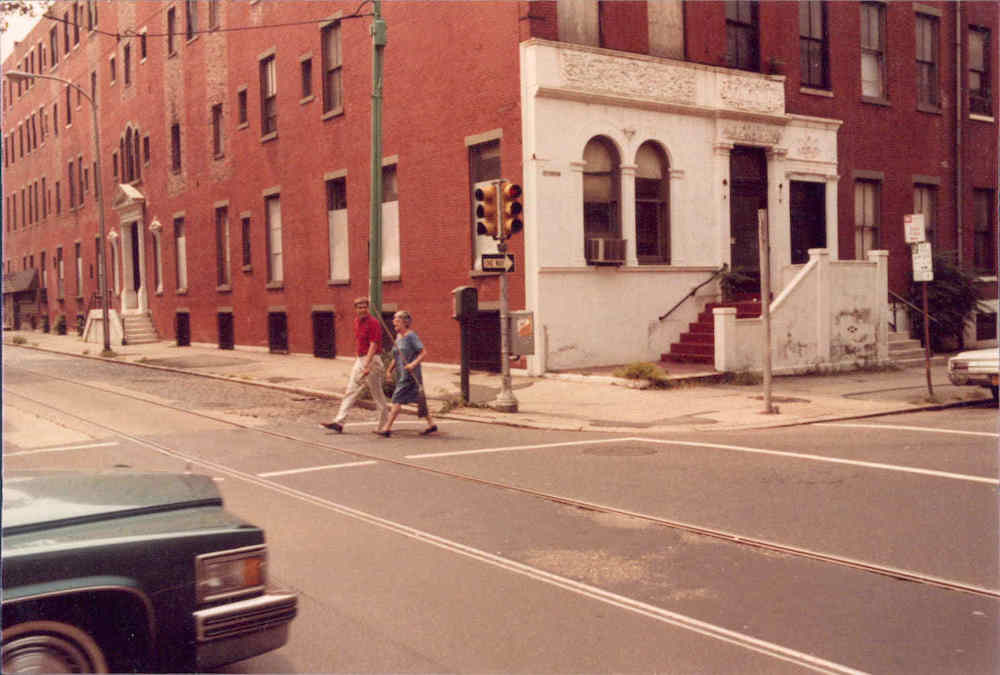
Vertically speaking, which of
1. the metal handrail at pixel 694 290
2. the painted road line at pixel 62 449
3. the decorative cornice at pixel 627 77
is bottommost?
the painted road line at pixel 62 449

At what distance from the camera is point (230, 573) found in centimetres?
379

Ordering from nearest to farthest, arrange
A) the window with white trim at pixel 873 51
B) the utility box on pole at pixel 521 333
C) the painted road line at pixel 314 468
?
1. the painted road line at pixel 314 468
2. the utility box on pole at pixel 521 333
3. the window with white trim at pixel 873 51

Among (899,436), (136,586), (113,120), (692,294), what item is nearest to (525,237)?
(692,294)

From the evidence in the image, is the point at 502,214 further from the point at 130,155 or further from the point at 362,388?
the point at 130,155

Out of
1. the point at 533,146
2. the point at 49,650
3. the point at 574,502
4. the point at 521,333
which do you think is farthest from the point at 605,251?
the point at 49,650

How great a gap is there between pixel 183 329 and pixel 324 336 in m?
11.8

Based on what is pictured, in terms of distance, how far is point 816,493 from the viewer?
8.79m

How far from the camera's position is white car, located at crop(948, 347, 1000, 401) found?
50.3ft

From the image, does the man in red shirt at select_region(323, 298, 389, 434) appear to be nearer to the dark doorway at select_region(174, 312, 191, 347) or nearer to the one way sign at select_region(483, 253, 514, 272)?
the one way sign at select_region(483, 253, 514, 272)

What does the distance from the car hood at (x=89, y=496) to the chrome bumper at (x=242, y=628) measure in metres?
0.48

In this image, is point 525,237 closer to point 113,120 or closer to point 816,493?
point 816,493

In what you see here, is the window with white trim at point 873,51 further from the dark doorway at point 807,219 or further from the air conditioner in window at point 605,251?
the air conditioner in window at point 605,251

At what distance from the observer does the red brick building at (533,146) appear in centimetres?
2039

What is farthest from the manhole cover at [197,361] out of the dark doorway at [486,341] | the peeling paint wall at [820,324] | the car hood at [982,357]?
the car hood at [982,357]
